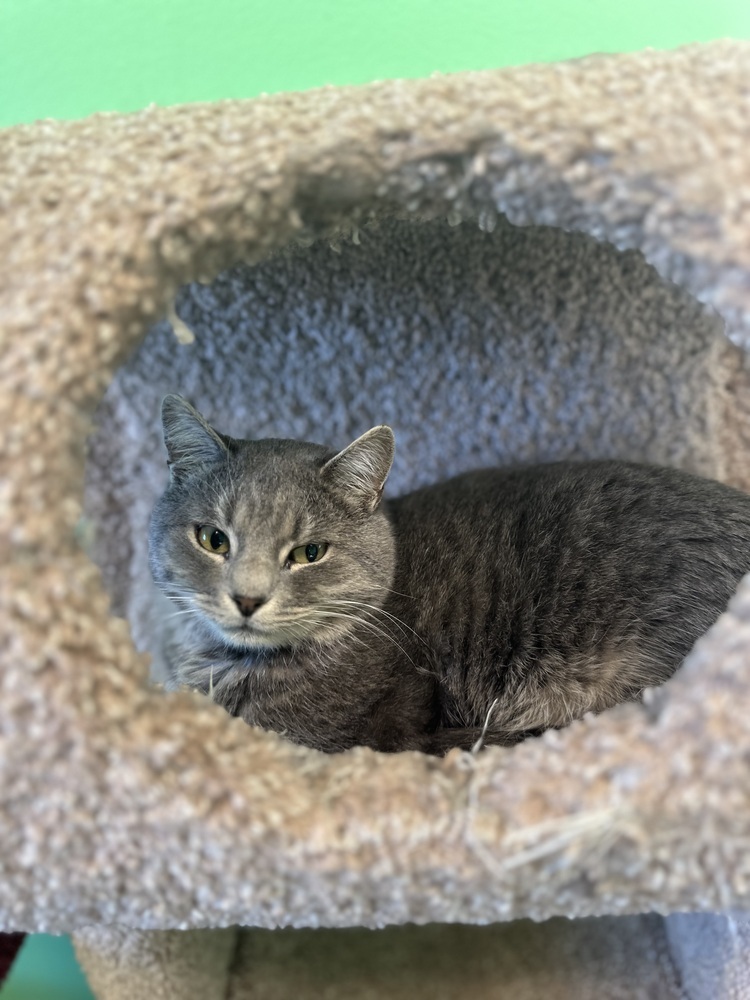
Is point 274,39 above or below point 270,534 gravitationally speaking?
above

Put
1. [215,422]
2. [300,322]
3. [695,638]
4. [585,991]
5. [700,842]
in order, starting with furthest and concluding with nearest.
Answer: [215,422]
[300,322]
[585,991]
[695,638]
[700,842]

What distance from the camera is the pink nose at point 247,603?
2.86 ft

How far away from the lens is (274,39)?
1204 millimetres

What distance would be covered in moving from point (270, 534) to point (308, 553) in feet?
0.23

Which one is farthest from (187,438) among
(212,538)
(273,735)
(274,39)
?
(274,39)

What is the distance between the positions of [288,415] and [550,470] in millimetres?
469

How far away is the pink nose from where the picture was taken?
873mm

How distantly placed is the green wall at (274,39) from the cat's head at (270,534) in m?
0.64

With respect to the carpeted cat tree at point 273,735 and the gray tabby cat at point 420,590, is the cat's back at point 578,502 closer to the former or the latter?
the gray tabby cat at point 420,590

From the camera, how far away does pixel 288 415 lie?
1.26 m

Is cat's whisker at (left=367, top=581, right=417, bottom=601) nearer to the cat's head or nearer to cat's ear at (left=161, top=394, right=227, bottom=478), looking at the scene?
the cat's head

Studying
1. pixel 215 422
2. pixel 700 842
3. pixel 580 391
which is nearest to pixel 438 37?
pixel 580 391

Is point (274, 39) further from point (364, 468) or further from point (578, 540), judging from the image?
point (578, 540)

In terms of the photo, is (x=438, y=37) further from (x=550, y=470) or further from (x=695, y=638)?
(x=695, y=638)
